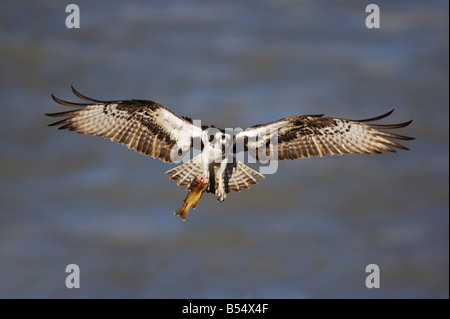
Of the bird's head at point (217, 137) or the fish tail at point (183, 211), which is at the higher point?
the bird's head at point (217, 137)

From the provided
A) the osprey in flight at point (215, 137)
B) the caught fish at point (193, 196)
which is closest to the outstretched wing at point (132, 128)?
the osprey in flight at point (215, 137)

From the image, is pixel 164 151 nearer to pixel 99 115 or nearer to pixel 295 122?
pixel 99 115

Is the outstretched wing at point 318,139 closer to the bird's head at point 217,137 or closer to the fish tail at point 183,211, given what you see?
the bird's head at point 217,137

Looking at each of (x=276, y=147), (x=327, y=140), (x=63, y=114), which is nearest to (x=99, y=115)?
(x=63, y=114)

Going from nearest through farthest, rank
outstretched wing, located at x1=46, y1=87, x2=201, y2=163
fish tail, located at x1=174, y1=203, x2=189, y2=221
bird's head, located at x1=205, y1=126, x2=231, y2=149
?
1. fish tail, located at x1=174, y1=203, x2=189, y2=221
2. bird's head, located at x1=205, y1=126, x2=231, y2=149
3. outstretched wing, located at x1=46, y1=87, x2=201, y2=163

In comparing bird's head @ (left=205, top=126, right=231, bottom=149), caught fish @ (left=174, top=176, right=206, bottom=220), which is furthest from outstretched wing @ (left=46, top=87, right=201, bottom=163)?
caught fish @ (left=174, top=176, right=206, bottom=220)

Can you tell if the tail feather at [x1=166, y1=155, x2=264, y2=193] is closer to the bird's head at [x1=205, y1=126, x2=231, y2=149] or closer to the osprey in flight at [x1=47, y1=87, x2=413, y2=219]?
the osprey in flight at [x1=47, y1=87, x2=413, y2=219]

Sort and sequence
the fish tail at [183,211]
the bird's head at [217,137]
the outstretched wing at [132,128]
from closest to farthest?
1. the fish tail at [183,211]
2. the bird's head at [217,137]
3. the outstretched wing at [132,128]
